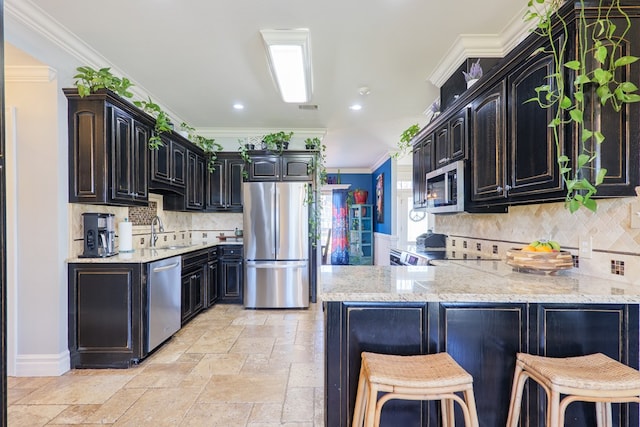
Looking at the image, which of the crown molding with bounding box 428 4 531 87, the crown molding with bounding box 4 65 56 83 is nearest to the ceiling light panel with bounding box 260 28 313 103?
the crown molding with bounding box 428 4 531 87

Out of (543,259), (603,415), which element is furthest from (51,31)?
(603,415)

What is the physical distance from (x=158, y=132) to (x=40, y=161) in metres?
1.08

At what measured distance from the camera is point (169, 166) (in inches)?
150

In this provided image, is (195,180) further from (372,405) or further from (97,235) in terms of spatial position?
(372,405)

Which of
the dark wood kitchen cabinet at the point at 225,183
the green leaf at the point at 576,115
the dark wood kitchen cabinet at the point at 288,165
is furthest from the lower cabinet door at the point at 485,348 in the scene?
the dark wood kitchen cabinet at the point at 225,183

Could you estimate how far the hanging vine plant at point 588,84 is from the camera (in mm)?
1468

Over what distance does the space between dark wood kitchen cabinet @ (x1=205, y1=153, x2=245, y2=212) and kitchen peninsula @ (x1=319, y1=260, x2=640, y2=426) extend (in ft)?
12.6

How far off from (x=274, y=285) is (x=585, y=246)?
11.4 ft

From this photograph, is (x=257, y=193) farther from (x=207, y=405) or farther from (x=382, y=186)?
(x=382, y=186)

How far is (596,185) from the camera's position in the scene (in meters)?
1.54

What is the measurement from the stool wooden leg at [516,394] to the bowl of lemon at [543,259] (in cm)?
73

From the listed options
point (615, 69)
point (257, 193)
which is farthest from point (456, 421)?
point (257, 193)

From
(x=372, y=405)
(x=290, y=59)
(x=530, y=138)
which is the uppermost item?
(x=290, y=59)

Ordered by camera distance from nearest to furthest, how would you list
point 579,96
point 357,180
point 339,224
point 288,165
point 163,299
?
point 579,96 → point 163,299 → point 288,165 → point 339,224 → point 357,180
